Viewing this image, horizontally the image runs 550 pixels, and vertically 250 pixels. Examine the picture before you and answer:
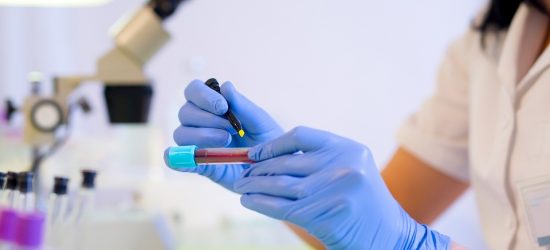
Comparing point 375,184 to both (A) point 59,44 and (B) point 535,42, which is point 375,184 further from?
(A) point 59,44

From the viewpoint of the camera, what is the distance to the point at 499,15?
1.21 m

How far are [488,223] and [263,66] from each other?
1.61 metres

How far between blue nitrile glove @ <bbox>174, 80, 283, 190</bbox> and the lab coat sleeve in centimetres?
52

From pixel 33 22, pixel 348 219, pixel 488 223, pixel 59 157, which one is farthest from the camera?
pixel 33 22

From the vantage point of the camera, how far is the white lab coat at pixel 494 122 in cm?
99

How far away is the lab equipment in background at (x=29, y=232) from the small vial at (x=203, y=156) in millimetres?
165

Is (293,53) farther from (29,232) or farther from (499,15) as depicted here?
(29,232)

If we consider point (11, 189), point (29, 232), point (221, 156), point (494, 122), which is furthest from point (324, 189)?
point (494, 122)

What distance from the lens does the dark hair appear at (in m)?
1.20

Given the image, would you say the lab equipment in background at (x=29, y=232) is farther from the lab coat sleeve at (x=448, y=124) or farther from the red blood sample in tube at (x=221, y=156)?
the lab coat sleeve at (x=448, y=124)

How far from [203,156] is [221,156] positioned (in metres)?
0.02

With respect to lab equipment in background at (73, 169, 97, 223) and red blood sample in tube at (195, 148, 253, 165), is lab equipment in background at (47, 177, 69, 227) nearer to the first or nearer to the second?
lab equipment in background at (73, 169, 97, 223)

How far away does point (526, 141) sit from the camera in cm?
99

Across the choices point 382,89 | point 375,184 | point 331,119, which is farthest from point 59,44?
point 375,184
